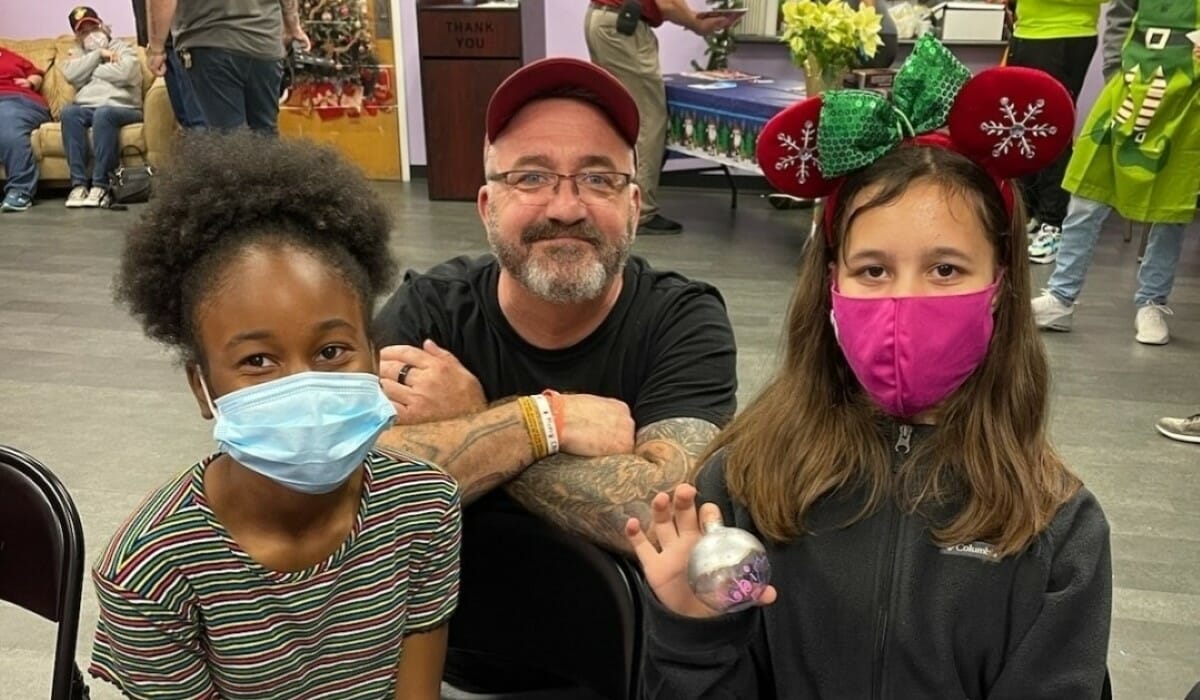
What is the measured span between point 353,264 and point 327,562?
367mm

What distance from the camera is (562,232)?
174 centimetres

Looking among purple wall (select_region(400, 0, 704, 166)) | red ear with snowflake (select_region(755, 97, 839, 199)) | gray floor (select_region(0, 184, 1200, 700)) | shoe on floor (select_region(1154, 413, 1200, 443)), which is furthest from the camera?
purple wall (select_region(400, 0, 704, 166))

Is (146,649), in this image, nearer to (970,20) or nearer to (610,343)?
(610,343)

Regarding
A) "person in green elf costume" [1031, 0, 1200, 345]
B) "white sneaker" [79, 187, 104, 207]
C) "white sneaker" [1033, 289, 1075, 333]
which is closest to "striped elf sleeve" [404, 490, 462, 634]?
"person in green elf costume" [1031, 0, 1200, 345]

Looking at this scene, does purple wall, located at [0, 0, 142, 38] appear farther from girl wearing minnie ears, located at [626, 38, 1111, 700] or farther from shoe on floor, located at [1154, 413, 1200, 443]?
girl wearing minnie ears, located at [626, 38, 1111, 700]

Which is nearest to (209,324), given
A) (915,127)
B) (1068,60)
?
(915,127)

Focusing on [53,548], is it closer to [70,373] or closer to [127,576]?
[127,576]

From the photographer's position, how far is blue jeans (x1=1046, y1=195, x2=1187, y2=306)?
3.95 metres

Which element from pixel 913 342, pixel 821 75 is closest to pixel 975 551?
pixel 913 342

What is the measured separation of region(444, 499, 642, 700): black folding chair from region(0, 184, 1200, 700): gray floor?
1150 mm

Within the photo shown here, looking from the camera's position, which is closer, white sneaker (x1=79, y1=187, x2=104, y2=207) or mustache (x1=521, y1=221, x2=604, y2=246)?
mustache (x1=521, y1=221, x2=604, y2=246)

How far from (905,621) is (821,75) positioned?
12.9 ft

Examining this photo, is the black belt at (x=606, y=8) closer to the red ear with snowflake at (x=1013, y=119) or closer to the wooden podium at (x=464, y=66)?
the wooden podium at (x=464, y=66)

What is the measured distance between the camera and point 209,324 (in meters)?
1.15
